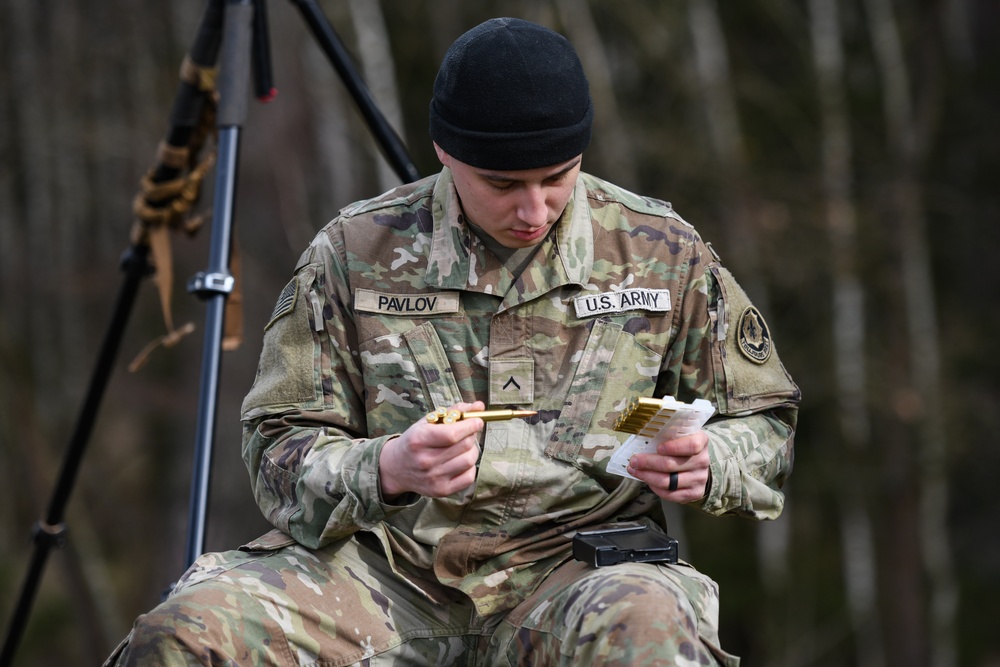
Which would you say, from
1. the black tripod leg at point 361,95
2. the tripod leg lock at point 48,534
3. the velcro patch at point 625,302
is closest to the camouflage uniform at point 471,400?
the velcro patch at point 625,302

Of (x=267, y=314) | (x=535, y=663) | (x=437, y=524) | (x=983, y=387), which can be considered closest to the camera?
(x=535, y=663)

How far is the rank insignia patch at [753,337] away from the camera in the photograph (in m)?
2.64

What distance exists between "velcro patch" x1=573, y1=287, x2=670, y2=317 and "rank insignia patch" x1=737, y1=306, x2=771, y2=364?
169 millimetres

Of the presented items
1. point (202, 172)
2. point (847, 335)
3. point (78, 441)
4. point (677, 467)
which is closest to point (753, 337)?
point (677, 467)

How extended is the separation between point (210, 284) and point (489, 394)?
0.90 meters

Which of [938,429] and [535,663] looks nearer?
[535,663]

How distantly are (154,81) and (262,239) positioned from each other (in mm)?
4066

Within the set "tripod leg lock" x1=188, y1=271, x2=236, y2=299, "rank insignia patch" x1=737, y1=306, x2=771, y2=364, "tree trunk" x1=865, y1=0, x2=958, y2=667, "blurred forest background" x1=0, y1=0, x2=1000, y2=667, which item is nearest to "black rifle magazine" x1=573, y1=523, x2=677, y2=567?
"rank insignia patch" x1=737, y1=306, x2=771, y2=364

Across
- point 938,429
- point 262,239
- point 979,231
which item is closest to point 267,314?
point 262,239

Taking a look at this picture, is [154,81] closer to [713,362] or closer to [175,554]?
[175,554]

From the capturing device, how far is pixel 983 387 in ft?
34.5

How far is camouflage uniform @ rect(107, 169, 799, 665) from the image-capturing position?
95.3 inches

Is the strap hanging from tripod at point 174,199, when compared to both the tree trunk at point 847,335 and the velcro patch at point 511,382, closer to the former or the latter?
the velcro patch at point 511,382

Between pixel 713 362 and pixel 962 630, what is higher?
pixel 713 362
